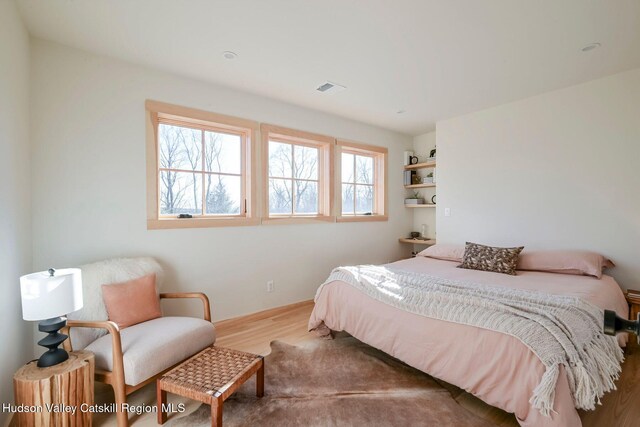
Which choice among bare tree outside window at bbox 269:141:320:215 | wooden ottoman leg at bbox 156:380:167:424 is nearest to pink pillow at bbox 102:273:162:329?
wooden ottoman leg at bbox 156:380:167:424

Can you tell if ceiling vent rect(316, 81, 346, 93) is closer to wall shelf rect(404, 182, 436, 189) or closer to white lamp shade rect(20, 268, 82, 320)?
wall shelf rect(404, 182, 436, 189)

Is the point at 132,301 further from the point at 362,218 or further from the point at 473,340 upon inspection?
the point at 362,218

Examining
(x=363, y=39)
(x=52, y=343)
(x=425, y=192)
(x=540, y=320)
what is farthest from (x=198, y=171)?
(x=425, y=192)

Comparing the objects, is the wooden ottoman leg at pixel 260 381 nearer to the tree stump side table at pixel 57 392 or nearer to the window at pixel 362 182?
the tree stump side table at pixel 57 392

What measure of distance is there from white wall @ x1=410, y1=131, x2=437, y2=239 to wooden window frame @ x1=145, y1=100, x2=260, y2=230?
2937mm

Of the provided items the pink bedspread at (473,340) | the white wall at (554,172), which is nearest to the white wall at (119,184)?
the pink bedspread at (473,340)

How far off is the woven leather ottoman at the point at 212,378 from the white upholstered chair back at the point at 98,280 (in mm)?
717

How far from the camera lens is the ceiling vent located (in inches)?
115

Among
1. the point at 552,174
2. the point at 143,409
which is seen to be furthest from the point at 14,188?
the point at 552,174

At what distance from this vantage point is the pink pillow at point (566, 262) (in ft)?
8.61

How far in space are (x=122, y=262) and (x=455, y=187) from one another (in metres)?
3.94

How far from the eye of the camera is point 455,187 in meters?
3.95

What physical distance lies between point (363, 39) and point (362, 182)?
2.46 meters

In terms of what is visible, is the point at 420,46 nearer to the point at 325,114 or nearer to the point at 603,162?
the point at 325,114
